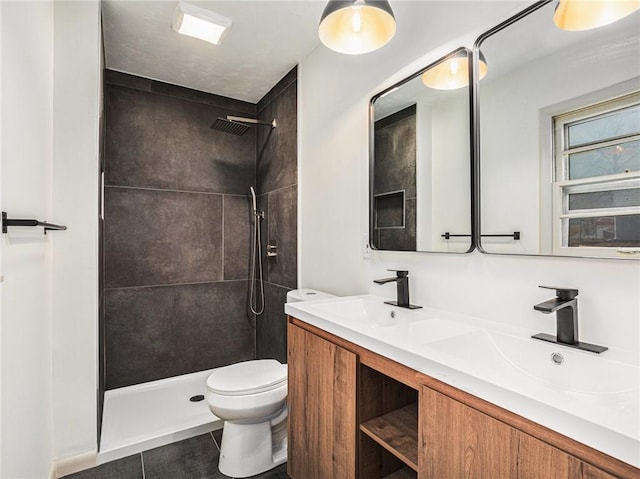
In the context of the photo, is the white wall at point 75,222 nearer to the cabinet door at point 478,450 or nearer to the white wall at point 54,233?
the white wall at point 54,233

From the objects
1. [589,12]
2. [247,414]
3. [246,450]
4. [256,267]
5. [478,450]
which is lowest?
[246,450]

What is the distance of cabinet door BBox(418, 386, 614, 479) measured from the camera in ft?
2.17

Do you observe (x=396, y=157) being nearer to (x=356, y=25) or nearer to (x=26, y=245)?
(x=356, y=25)

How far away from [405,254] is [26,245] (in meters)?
1.53

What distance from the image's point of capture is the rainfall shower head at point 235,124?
2746 mm

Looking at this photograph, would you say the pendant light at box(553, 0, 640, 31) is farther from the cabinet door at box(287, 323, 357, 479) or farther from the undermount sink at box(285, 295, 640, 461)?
the cabinet door at box(287, 323, 357, 479)

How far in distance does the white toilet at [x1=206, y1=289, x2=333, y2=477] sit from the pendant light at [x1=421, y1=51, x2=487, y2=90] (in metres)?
1.65

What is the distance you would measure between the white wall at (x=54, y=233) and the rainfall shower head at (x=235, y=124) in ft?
3.29

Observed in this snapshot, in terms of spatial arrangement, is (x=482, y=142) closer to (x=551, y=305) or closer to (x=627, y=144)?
(x=627, y=144)

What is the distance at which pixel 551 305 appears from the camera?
0.95m

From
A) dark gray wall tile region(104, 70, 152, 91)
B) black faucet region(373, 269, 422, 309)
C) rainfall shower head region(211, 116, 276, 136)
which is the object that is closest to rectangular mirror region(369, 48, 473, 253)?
black faucet region(373, 269, 422, 309)

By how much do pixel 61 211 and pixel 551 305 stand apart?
2.15m

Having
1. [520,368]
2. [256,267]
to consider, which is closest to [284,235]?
[256,267]

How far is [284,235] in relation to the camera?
2.74 metres
